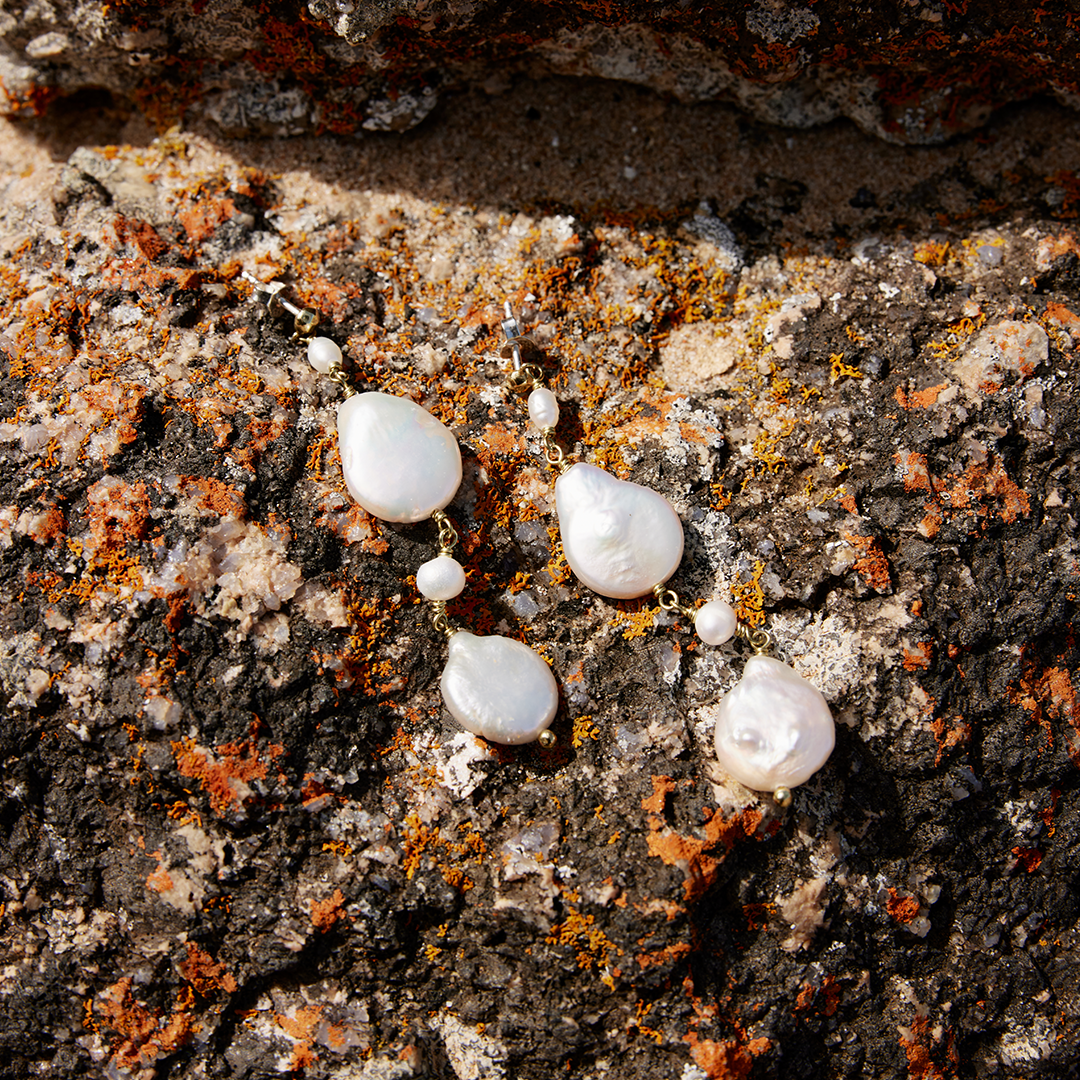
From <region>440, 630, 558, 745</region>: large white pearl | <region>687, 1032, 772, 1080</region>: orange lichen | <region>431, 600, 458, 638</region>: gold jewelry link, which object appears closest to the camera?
<region>687, 1032, 772, 1080</region>: orange lichen

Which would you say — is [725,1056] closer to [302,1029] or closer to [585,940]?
[585,940]

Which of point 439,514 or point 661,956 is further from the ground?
point 439,514

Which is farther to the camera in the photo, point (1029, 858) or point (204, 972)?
point (1029, 858)

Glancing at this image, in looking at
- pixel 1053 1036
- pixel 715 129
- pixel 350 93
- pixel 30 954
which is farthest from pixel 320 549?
pixel 1053 1036

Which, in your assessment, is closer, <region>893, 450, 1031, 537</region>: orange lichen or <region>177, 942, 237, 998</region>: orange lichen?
<region>177, 942, 237, 998</region>: orange lichen

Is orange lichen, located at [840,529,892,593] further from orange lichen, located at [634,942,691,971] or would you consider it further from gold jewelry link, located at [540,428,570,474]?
orange lichen, located at [634,942,691,971]

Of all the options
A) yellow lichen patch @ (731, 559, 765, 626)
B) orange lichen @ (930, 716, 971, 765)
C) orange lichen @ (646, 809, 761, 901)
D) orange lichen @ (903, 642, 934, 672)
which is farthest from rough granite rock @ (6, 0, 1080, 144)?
orange lichen @ (646, 809, 761, 901)

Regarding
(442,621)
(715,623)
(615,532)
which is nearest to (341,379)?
(442,621)
